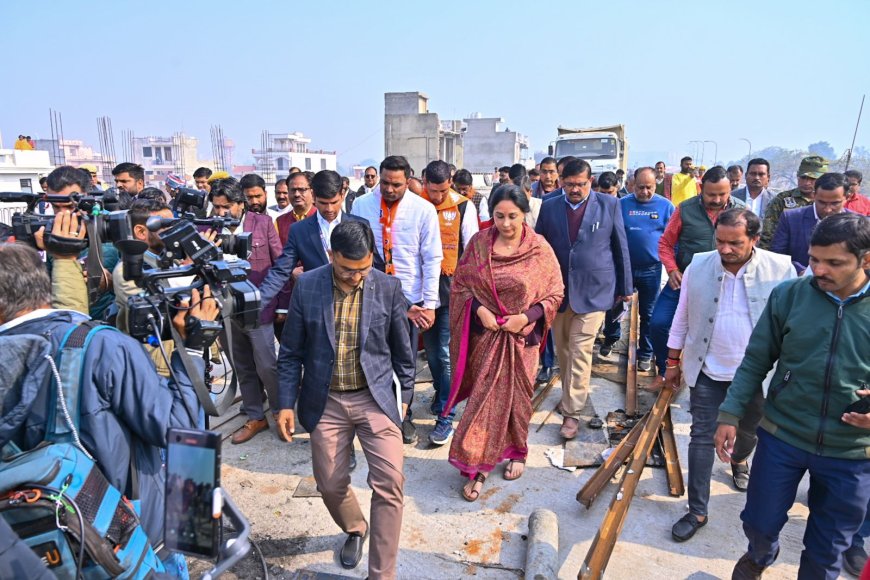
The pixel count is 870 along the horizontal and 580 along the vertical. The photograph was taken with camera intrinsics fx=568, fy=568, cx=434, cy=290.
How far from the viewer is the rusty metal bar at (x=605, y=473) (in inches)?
138

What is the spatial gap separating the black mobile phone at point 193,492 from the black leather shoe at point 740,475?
3.42m

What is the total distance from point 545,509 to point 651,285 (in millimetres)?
3129

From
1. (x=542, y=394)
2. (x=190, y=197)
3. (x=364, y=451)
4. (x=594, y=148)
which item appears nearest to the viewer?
(x=364, y=451)

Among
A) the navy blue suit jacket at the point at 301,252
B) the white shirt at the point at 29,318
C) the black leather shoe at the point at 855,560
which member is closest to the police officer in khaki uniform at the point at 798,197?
the black leather shoe at the point at 855,560

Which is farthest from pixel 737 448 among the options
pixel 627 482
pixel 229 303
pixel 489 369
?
pixel 229 303

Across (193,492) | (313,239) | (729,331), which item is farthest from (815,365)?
(313,239)

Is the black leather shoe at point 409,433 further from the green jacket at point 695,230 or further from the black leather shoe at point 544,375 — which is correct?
the green jacket at point 695,230

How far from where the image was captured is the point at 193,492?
1.57 metres

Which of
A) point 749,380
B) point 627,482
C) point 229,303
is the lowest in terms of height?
point 627,482

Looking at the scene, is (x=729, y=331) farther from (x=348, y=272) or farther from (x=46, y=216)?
(x=46, y=216)

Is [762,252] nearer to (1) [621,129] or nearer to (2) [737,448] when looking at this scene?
(2) [737,448]

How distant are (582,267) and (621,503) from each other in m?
1.94

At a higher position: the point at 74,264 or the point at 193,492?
the point at 74,264

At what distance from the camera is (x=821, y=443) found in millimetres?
2363
